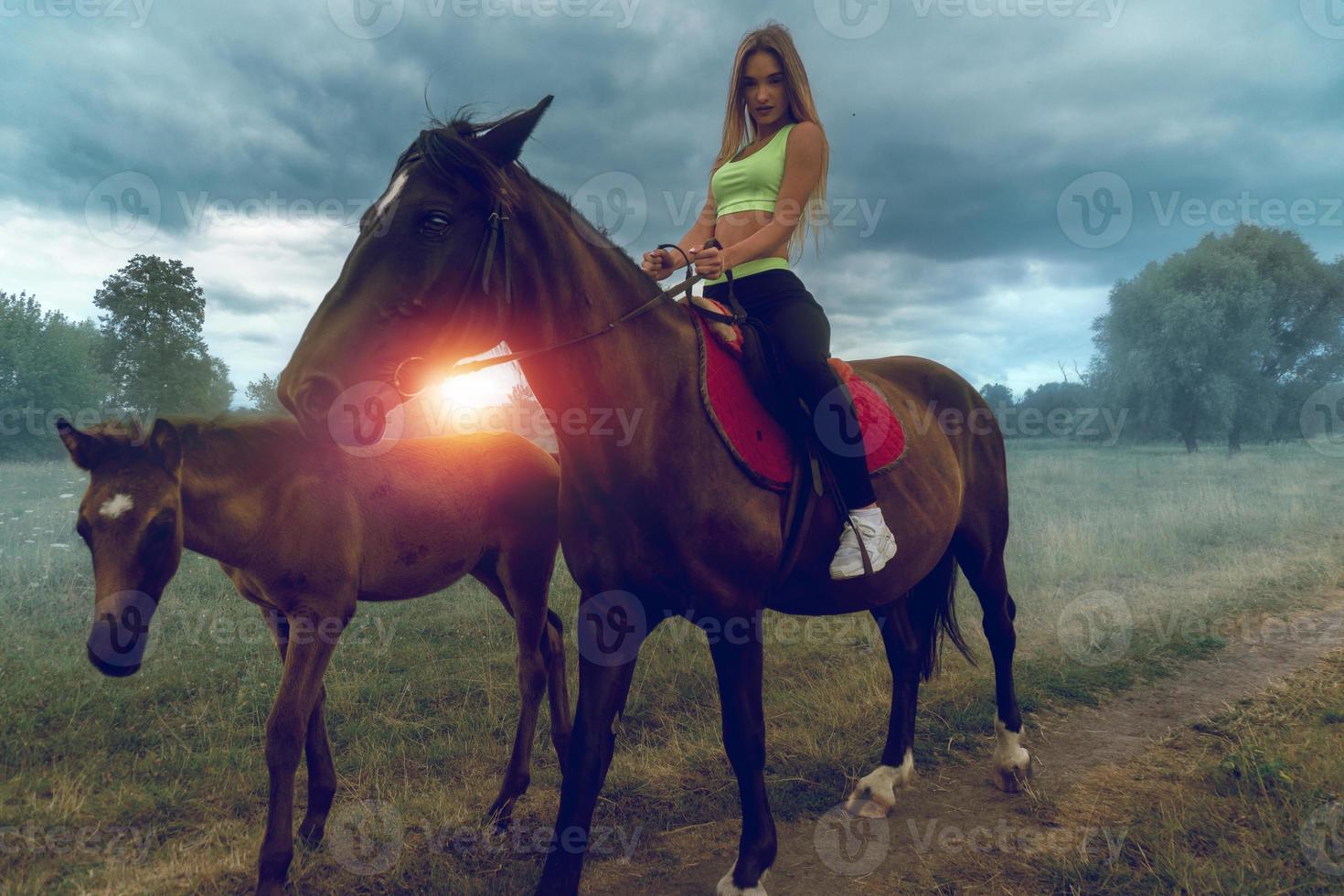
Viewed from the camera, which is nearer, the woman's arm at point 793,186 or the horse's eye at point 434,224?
the horse's eye at point 434,224

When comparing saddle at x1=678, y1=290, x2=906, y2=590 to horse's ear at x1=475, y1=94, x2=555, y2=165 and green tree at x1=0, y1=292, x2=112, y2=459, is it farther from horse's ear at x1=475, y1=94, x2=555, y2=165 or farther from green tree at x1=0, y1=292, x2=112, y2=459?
green tree at x1=0, y1=292, x2=112, y2=459

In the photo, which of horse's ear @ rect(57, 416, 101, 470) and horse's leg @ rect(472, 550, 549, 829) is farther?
horse's leg @ rect(472, 550, 549, 829)

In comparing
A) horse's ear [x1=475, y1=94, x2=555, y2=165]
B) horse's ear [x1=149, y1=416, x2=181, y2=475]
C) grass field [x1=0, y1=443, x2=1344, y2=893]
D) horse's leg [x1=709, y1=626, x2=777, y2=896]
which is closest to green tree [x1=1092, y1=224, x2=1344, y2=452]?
grass field [x1=0, y1=443, x2=1344, y2=893]

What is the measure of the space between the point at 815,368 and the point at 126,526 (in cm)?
317

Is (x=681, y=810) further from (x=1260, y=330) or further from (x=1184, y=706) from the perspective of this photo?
(x=1260, y=330)

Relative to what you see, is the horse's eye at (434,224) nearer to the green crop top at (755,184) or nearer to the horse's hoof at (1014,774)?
the green crop top at (755,184)

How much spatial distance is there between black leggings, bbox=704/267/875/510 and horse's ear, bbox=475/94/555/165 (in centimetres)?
142

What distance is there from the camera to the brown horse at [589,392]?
2377 millimetres

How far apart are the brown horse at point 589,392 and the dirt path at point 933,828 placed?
661 mm

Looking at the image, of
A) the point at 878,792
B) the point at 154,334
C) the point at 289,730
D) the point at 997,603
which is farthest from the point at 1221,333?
the point at 154,334

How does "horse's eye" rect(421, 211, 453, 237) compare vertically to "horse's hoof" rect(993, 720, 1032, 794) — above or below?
above

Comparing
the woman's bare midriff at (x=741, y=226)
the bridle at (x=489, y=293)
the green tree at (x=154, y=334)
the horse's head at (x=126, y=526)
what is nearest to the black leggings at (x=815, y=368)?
the woman's bare midriff at (x=741, y=226)

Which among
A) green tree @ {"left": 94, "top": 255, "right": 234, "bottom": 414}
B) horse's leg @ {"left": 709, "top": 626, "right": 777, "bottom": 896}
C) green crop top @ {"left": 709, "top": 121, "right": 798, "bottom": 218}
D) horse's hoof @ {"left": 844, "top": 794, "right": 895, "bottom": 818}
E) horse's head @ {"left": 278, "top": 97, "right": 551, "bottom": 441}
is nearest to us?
horse's head @ {"left": 278, "top": 97, "right": 551, "bottom": 441}

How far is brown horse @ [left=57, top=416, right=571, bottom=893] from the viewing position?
3.03m
